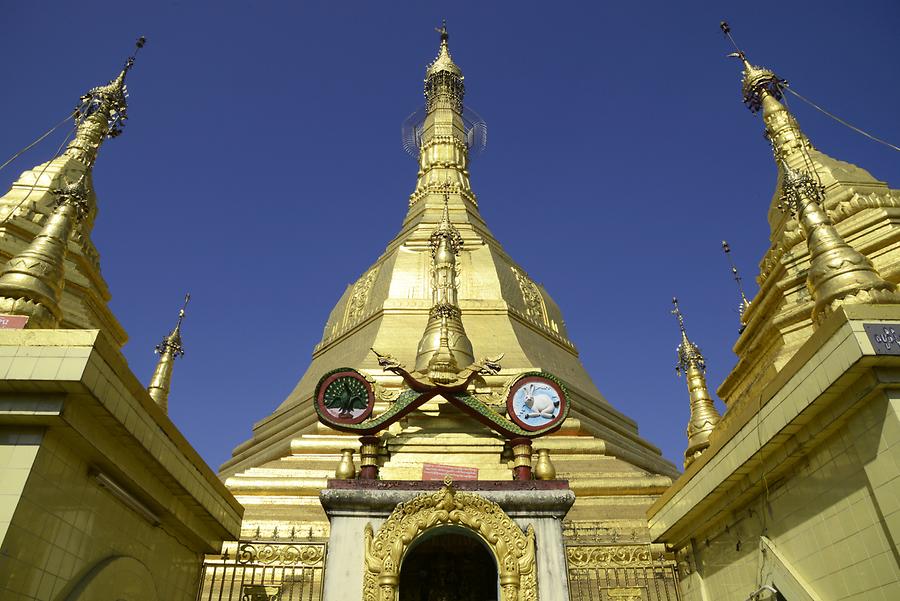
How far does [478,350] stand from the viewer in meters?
23.2

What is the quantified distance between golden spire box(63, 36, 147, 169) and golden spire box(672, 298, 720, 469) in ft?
63.2

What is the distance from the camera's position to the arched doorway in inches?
422

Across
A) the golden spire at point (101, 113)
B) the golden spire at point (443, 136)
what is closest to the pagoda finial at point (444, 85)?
the golden spire at point (443, 136)

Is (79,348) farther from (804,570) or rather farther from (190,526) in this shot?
(804,570)

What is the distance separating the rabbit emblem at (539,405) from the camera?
11.2m

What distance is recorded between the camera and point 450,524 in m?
9.33

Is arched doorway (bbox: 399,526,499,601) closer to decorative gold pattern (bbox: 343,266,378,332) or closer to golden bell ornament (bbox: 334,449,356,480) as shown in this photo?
golden bell ornament (bbox: 334,449,356,480)

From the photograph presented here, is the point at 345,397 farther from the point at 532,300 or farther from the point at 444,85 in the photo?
the point at 444,85

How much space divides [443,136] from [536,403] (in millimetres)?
30814

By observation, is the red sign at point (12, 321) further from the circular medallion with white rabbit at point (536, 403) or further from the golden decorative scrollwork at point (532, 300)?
the golden decorative scrollwork at point (532, 300)


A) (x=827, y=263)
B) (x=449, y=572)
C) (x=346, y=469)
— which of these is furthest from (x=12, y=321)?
(x=827, y=263)

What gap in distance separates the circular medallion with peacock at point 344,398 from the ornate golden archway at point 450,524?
7.81 ft

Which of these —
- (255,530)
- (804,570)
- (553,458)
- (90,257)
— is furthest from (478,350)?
(804,570)

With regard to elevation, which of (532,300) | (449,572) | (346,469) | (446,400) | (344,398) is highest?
(532,300)
